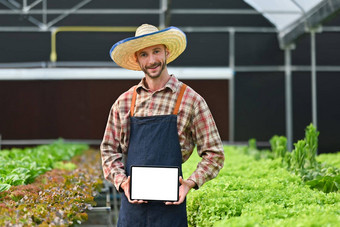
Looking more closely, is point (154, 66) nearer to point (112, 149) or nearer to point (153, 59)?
point (153, 59)

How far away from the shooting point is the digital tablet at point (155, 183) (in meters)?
2.80

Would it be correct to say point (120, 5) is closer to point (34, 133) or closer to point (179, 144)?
point (34, 133)

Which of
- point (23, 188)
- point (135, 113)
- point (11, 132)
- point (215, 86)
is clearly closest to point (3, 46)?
point (11, 132)

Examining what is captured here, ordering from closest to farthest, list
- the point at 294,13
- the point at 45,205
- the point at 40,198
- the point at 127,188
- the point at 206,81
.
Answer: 1. the point at 127,188
2. the point at 45,205
3. the point at 40,198
4. the point at 294,13
5. the point at 206,81

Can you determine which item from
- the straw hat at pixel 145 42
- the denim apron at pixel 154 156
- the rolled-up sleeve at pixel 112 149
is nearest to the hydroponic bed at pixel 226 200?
the denim apron at pixel 154 156

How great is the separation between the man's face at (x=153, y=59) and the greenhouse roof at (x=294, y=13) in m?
5.86

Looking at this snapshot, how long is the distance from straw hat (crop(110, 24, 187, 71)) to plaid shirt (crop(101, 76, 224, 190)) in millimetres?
216

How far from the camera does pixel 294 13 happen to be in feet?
34.8

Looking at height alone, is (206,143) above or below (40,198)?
above

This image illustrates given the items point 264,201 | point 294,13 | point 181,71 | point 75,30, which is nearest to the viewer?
point 264,201

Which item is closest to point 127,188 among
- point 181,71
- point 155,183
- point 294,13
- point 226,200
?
point 155,183

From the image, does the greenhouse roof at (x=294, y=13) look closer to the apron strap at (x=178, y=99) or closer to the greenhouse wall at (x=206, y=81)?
the greenhouse wall at (x=206, y=81)

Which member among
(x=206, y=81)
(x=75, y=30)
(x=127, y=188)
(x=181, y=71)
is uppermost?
(x=75, y=30)

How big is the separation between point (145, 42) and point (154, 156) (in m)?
0.62
